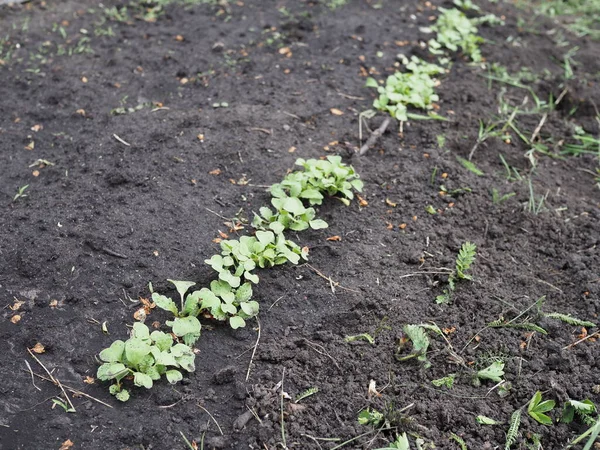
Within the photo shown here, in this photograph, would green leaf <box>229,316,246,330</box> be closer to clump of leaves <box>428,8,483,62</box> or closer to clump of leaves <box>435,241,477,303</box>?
clump of leaves <box>435,241,477,303</box>

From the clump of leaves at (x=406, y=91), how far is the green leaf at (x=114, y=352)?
2019 mm

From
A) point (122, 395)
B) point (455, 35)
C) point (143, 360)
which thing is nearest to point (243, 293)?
point (143, 360)

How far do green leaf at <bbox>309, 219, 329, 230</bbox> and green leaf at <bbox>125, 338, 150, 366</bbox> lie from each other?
925 millimetres

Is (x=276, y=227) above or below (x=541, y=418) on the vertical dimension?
above

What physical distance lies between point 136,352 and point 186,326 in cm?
22

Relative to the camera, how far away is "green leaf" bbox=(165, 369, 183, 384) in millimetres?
2068

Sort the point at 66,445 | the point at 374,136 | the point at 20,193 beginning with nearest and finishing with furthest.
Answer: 1. the point at 66,445
2. the point at 20,193
3. the point at 374,136

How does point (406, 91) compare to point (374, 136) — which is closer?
point (374, 136)

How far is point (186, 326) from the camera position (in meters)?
2.20

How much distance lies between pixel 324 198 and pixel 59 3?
268 cm

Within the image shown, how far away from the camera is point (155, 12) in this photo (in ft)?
14.0

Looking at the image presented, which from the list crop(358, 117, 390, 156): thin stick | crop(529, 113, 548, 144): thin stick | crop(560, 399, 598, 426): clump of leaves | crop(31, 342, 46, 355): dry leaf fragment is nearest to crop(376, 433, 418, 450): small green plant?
crop(560, 399, 598, 426): clump of leaves

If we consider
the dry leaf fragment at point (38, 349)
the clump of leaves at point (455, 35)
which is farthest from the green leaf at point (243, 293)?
the clump of leaves at point (455, 35)

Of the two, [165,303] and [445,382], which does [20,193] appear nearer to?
[165,303]
